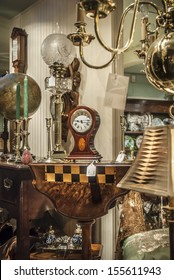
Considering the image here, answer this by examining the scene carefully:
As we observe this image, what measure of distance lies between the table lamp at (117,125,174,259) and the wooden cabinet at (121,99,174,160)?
3069mm

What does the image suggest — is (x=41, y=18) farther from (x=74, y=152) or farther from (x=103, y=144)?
(x=74, y=152)

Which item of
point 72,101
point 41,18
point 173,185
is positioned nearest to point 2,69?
point 41,18

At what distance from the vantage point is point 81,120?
7.27ft

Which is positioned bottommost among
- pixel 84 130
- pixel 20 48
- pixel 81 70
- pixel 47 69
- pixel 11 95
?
pixel 84 130

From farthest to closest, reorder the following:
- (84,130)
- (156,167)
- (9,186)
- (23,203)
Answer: (84,130) < (9,186) < (23,203) < (156,167)

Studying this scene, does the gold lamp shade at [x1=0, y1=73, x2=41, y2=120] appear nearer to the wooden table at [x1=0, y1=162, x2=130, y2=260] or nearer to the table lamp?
the wooden table at [x1=0, y1=162, x2=130, y2=260]

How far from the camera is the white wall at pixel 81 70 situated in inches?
97.7

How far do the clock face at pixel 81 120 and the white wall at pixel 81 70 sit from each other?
0.31 meters

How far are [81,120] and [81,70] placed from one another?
0.65 metres

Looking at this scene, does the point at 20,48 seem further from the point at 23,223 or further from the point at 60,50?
the point at 23,223

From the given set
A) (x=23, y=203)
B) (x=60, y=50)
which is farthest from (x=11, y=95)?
(x=23, y=203)
